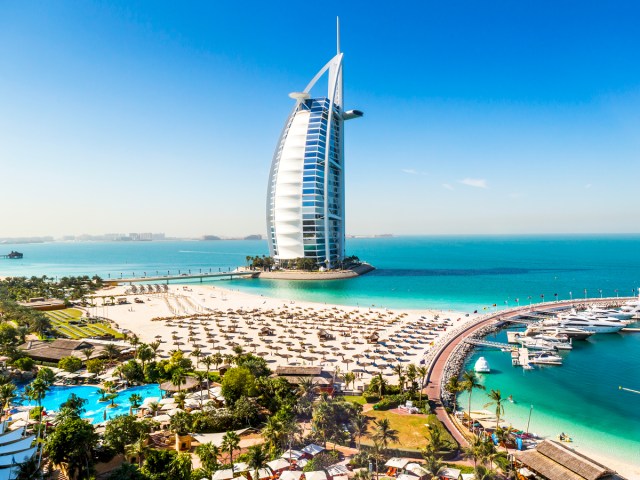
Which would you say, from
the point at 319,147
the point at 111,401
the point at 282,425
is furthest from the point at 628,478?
the point at 319,147

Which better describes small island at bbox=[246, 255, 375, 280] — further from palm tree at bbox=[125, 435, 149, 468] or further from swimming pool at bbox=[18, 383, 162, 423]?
palm tree at bbox=[125, 435, 149, 468]

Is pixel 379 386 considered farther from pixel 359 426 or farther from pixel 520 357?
pixel 520 357

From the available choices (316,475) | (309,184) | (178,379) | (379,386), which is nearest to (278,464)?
(316,475)

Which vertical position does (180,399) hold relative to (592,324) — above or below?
below

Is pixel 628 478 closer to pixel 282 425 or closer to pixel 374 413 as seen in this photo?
pixel 374 413

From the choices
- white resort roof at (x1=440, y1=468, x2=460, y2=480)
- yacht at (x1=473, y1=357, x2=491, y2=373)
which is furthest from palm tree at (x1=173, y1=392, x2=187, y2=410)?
yacht at (x1=473, y1=357, x2=491, y2=373)

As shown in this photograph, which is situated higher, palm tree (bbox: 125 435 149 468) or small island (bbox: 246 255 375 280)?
small island (bbox: 246 255 375 280)
